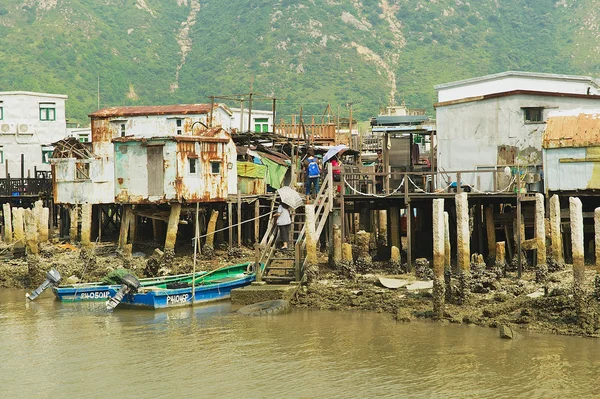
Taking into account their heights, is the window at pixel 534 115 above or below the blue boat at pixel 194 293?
above

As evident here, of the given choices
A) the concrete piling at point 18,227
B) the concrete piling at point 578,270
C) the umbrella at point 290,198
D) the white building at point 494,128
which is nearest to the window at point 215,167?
the umbrella at point 290,198

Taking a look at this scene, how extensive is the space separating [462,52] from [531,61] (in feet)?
26.4

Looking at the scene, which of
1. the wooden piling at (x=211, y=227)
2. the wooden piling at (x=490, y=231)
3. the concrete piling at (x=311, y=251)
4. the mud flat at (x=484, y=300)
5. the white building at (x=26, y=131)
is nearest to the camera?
the mud flat at (x=484, y=300)

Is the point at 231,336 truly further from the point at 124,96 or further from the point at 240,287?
the point at 124,96

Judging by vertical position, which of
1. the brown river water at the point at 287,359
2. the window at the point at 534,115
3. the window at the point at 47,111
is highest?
the window at the point at 47,111

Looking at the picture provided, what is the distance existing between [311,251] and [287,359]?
7743 millimetres

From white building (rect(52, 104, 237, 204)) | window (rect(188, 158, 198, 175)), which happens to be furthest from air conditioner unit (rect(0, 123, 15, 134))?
window (rect(188, 158, 198, 175))

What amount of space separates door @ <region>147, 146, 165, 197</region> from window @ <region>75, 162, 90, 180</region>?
4765 millimetres

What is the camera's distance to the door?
126ft

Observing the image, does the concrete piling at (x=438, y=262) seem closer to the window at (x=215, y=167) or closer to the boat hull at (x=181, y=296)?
the boat hull at (x=181, y=296)

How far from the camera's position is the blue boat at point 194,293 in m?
29.2

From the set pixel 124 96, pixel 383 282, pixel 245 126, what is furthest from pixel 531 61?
pixel 383 282

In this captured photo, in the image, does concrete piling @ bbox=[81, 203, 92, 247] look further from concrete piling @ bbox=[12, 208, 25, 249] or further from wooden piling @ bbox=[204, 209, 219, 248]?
wooden piling @ bbox=[204, 209, 219, 248]

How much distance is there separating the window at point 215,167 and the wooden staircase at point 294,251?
6.48 meters
